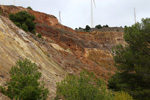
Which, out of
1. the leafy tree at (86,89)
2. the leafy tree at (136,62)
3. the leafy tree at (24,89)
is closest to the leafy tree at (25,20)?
the leafy tree at (136,62)

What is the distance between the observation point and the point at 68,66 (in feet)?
100

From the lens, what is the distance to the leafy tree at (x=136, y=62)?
60.1ft

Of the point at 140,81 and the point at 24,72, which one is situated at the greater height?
the point at 24,72

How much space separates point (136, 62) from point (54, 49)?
57.3ft

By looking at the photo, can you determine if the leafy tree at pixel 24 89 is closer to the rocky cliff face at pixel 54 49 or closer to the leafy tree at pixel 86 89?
the leafy tree at pixel 86 89

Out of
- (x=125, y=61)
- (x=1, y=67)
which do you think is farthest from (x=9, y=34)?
(x=125, y=61)

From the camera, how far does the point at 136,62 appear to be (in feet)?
62.8

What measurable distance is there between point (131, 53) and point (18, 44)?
11480 millimetres

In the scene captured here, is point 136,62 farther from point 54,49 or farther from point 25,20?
point 25,20

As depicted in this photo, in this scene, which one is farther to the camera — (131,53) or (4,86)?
(131,53)

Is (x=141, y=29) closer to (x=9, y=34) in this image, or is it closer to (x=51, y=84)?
(x=51, y=84)

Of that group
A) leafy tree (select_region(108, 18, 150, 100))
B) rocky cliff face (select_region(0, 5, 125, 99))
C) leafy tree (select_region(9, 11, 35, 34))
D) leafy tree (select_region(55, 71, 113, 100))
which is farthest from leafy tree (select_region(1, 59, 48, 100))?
leafy tree (select_region(9, 11, 35, 34))

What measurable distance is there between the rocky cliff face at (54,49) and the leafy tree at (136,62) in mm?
6558

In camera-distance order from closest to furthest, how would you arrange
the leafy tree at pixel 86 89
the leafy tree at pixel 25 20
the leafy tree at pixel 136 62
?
the leafy tree at pixel 86 89 < the leafy tree at pixel 136 62 < the leafy tree at pixel 25 20
